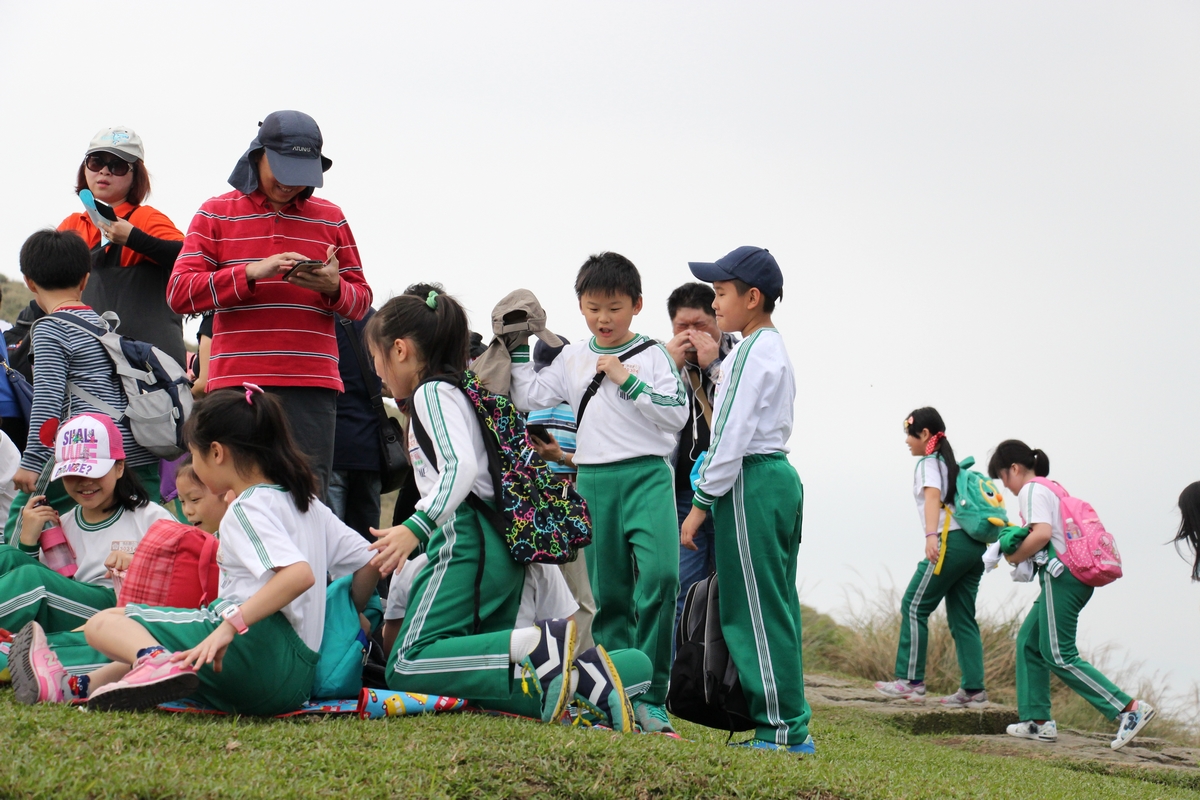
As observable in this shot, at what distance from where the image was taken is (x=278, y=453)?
3832 mm

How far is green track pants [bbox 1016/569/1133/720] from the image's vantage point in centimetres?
770

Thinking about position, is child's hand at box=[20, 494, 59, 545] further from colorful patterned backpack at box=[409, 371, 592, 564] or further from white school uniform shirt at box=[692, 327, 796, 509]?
white school uniform shirt at box=[692, 327, 796, 509]

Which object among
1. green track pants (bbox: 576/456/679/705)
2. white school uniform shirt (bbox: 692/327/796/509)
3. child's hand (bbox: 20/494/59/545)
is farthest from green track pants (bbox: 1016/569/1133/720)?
child's hand (bbox: 20/494/59/545)

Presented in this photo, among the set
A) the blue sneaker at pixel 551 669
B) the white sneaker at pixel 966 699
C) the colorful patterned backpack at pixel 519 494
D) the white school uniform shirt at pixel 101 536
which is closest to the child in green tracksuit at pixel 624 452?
the colorful patterned backpack at pixel 519 494

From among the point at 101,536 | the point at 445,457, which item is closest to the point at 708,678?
the point at 445,457

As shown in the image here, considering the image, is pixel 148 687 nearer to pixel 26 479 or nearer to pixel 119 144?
pixel 26 479

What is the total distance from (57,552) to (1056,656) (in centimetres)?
626

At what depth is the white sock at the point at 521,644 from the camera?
12.8 ft

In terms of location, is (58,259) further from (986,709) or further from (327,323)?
(986,709)

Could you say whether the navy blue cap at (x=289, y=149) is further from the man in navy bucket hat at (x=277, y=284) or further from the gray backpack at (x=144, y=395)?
the gray backpack at (x=144, y=395)

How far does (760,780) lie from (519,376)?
8.36 ft

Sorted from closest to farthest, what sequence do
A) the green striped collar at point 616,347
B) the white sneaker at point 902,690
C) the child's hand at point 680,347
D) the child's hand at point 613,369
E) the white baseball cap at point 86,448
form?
the white baseball cap at point 86,448
the child's hand at point 613,369
the green striped collar at point 616,347
the child's hand at point 680,347
the white sneaker at point 902,690

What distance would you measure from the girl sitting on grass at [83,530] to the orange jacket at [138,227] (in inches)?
44.4

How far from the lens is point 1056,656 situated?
768cm
